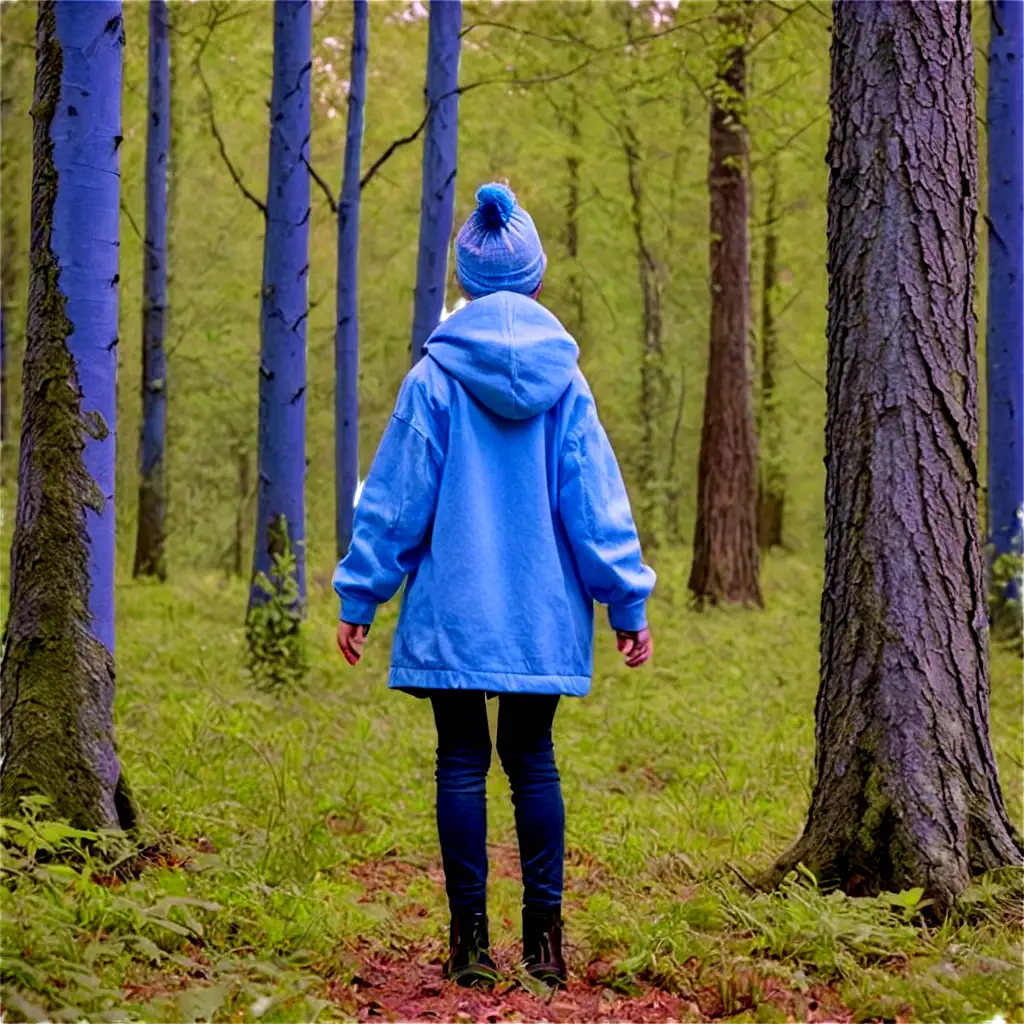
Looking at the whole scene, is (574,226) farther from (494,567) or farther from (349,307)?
(494,567)

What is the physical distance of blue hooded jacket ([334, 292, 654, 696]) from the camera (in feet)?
11.4

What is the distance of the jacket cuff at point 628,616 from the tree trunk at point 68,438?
173 centimetres

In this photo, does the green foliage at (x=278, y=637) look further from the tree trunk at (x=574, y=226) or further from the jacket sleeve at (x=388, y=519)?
the tree trunk at (x=574, y=226)

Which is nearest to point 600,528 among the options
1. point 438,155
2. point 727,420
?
point 438,155

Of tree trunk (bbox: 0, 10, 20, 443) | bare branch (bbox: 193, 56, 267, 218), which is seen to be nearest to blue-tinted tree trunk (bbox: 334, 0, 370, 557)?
bare branch (bbox: 193, 56, 267, 218)

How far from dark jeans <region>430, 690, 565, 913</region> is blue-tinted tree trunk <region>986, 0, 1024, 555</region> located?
7722 millimetres

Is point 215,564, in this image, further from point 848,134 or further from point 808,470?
point 848,134

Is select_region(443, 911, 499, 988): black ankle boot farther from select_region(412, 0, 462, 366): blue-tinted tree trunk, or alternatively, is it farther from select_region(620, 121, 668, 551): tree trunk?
select_region(620, 121, 668, 551): tree trunk

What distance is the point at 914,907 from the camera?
12.3 feet

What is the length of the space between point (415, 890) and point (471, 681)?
184 cm

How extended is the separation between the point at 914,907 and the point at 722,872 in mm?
926

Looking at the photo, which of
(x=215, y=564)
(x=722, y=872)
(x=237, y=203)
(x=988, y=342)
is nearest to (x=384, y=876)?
(x=722, y=872)

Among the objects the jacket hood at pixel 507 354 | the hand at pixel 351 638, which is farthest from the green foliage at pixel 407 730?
the jacket hood at pixel 507 354

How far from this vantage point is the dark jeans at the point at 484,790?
11.6 feet
